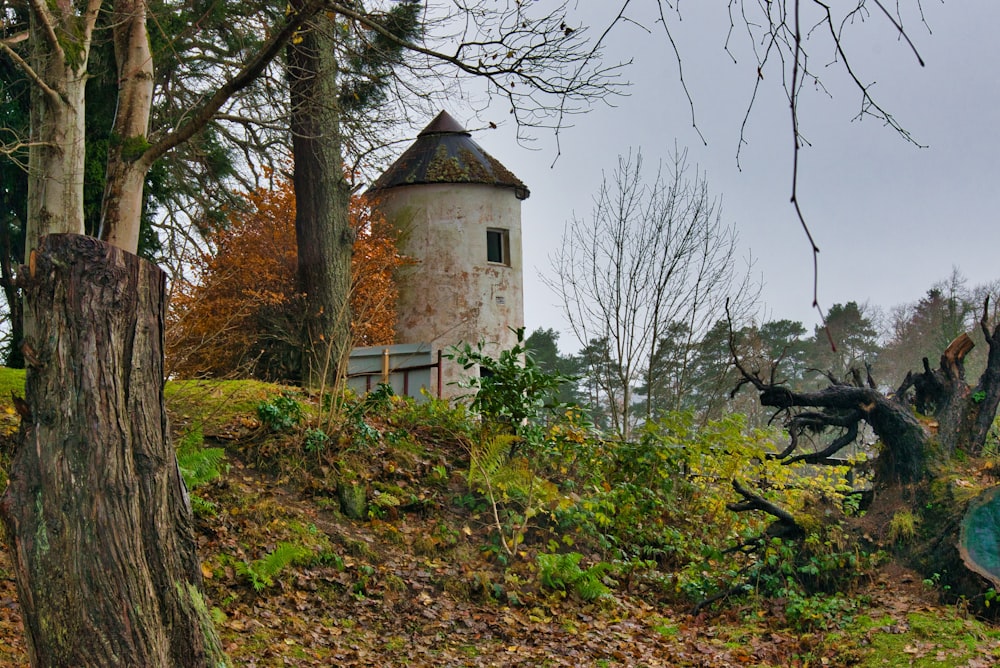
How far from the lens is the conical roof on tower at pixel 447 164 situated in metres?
22.0

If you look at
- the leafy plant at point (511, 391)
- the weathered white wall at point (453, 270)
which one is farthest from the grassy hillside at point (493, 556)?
the weathered white wall at point (453, 270)

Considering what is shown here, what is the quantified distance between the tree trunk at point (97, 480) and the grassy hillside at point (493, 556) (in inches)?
61.0

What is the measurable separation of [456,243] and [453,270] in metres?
0.67

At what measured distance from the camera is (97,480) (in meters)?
4.26

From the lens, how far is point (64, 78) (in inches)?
397

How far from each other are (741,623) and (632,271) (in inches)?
472

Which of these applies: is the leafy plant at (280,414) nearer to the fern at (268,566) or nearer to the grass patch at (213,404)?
the grass patch at (213,404)

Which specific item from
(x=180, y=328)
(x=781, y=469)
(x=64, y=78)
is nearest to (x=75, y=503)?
(x=180, y=328)

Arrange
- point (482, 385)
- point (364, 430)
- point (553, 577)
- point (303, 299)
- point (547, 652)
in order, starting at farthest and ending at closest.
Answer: point (303, 299), point (482, 385), point (364, 430), point (553, 577), point (547, 652)

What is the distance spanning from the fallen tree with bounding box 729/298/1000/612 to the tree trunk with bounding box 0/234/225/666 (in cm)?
479

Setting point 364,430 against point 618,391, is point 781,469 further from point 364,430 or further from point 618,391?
point 618,391

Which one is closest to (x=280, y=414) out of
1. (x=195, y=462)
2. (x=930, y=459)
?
(x=195, y=462)

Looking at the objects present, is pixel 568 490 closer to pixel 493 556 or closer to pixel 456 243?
pixel 493 556

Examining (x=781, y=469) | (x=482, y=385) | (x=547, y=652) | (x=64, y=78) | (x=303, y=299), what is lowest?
(x=547, y=652)
